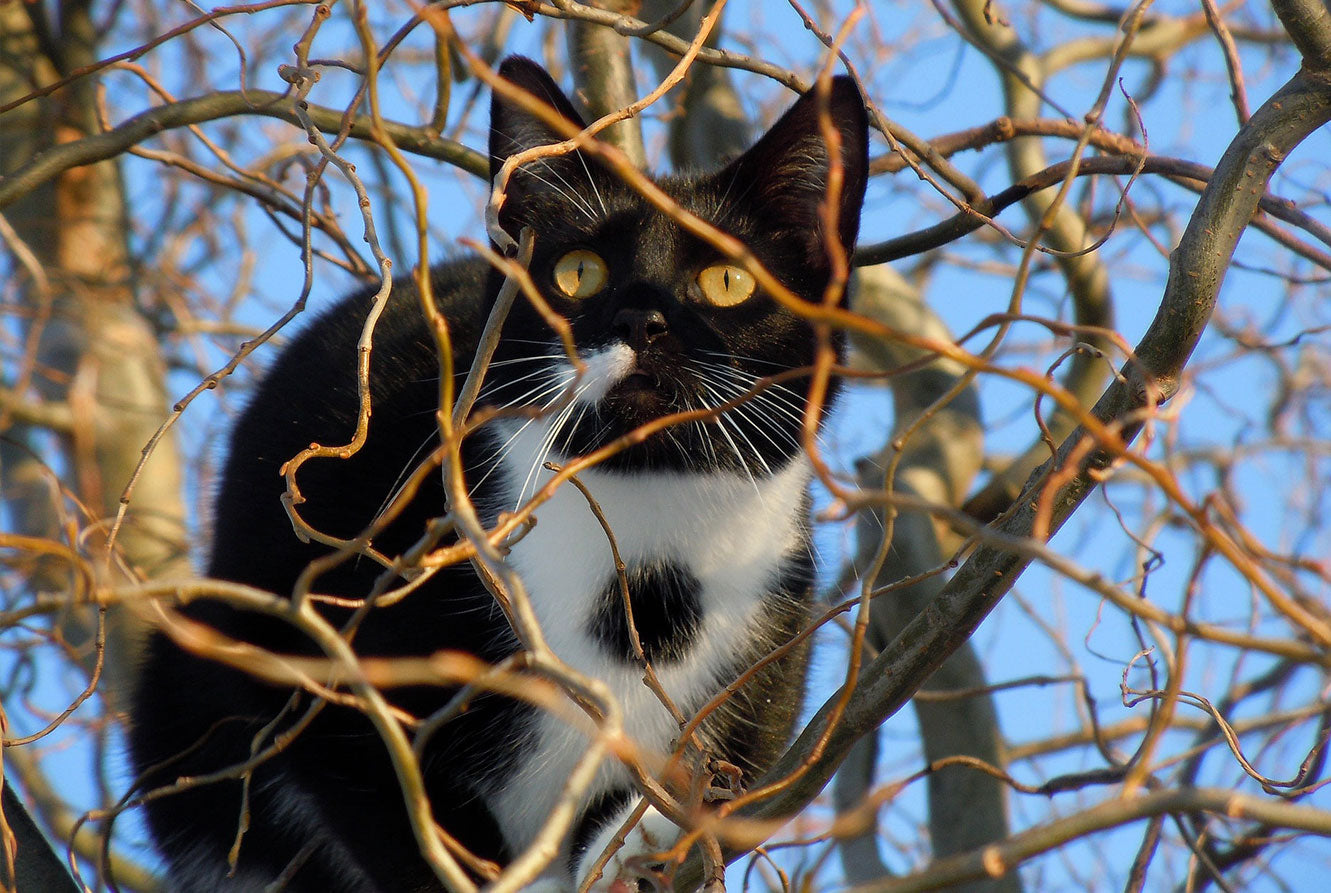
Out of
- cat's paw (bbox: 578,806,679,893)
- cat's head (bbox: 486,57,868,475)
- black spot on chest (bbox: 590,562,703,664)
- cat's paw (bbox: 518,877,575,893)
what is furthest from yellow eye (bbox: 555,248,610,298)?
cat's paw (bbox: 518,877,575,893)

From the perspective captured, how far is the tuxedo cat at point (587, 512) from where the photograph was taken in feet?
7.26

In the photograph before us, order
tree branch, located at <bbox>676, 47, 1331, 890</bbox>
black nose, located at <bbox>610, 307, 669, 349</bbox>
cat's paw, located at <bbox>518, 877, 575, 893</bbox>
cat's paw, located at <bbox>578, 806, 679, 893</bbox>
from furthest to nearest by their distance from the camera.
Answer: cat's paw, located at <bbox>518, 877, 575, 893</bbox> < black nose, located at <bbox>610, 307, 669, 349</bbox> < cat's paw, located at <bbox>578, 806, 679, 893</bbox> < tree branch, located at <bbox>676, 47, 1331, 890</bbox>

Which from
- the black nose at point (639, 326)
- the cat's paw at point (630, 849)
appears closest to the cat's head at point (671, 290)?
the black nose at point (639, 326)

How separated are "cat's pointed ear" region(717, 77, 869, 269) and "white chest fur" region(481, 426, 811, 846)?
1.51ft

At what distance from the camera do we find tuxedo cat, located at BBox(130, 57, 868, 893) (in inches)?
87.1

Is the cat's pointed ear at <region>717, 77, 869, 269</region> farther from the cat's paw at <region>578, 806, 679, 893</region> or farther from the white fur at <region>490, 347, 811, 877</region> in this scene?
the cat's paw at <region>578, 806, 679, 893</region>

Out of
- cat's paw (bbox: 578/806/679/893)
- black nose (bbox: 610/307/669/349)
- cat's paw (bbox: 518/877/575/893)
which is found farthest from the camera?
cat's paw (bbox: 518/877/575/893)

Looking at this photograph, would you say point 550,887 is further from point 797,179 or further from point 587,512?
point 797,179

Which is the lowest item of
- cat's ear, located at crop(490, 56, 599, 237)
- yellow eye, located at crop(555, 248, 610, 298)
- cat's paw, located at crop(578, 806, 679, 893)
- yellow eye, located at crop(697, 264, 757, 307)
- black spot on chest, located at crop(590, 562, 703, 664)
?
cat's paw, located at crop(578, 806, 679, 893)

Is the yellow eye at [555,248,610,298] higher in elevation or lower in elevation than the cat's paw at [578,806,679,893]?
higher

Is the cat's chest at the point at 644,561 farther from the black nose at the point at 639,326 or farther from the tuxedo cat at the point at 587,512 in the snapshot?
the black nose at the point at 639,326

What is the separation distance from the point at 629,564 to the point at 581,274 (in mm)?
512

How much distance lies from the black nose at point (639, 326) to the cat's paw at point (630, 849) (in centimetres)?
71

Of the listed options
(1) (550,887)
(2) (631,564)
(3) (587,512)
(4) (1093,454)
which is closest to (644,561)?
(2) (631,564)
